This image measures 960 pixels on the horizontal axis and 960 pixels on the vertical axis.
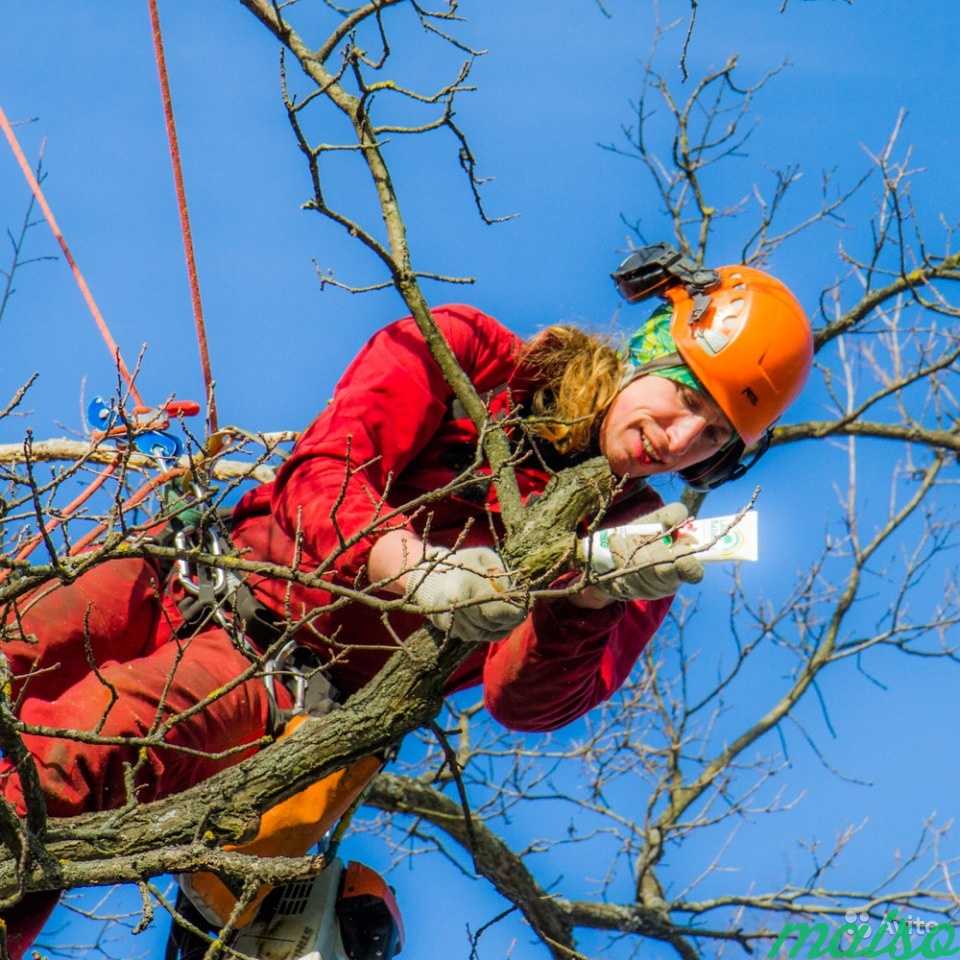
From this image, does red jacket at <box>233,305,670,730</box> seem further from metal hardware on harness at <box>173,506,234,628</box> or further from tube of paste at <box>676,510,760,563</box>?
tube of paste at <box>676,510,760,563</box>

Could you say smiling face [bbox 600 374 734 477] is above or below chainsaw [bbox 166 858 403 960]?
above

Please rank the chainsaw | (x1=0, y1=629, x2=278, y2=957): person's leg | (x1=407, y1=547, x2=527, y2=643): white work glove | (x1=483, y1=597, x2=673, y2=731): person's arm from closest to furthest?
1. (x1=407, y1=547, x2=527, y2=643): white work glove
2. (x1=0, y1=629, x2=278, y2=957): person's leg
3. (x1=483, y1=597, x2=673, y2=731): person's arm
4. the chainsaw

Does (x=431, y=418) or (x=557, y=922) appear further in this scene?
(x=557, y=922)

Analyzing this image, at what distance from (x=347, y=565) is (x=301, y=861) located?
0.85 m

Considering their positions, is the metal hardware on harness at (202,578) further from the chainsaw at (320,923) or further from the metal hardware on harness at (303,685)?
the chainsaw at (320,923)

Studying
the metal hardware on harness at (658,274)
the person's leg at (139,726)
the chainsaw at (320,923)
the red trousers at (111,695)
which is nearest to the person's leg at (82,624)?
the red trousers at (111,695)

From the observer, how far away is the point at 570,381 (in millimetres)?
3641

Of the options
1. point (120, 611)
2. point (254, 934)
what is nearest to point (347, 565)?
point (120, 611)

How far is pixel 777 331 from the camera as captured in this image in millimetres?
3900

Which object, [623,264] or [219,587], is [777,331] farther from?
[219,587]

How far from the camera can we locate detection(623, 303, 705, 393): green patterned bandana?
373cm

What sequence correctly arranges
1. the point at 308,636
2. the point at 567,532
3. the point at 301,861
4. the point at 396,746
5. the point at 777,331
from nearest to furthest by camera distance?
1. the point at 301,861
2. the point at 567,532
3. the point at 396,746
4. the point at 308,636
5. the point at 777,331

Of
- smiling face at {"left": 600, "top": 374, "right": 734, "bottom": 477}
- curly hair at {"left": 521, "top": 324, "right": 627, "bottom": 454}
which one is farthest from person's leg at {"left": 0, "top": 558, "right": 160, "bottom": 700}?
smiling face at {"left": 600, "top": 374, "right": 734, "bottom": 477}

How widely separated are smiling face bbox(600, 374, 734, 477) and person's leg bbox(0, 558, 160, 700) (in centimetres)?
111
